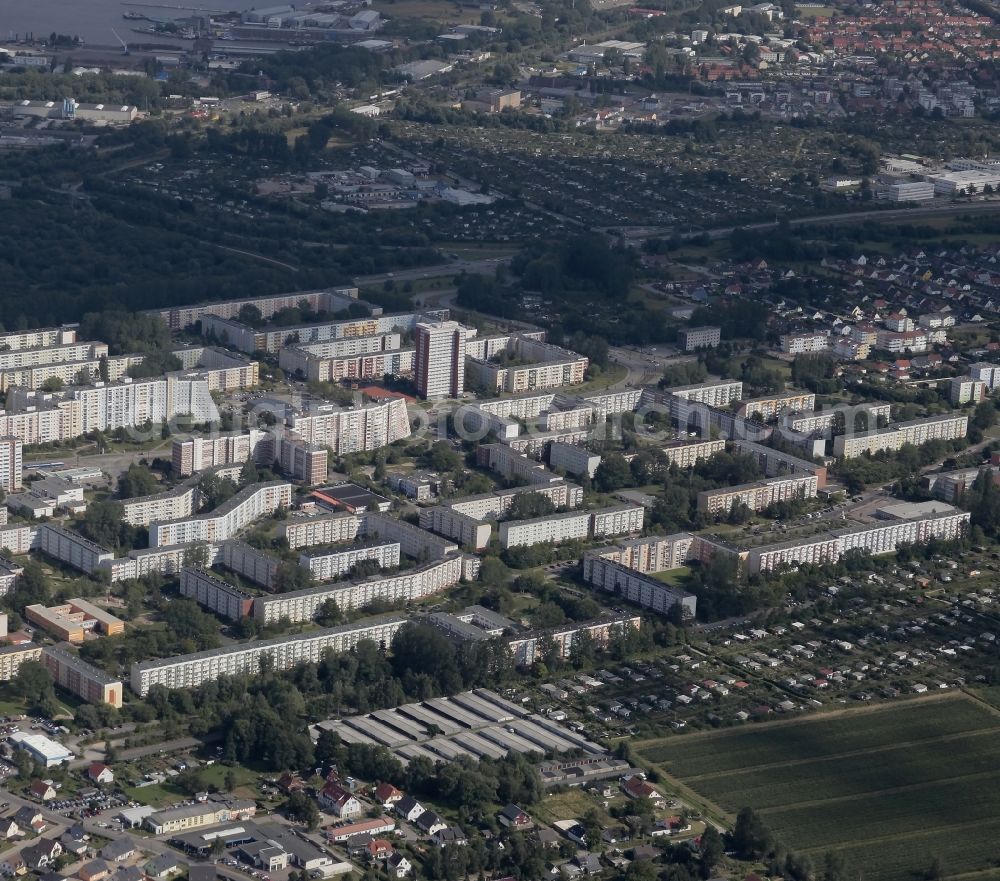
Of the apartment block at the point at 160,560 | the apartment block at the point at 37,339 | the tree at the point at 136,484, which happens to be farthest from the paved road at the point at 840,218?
the apartment block at the point at 160,560

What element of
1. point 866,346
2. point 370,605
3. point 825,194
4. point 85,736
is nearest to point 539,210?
point 825,194

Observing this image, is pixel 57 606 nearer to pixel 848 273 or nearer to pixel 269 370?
pixel 269 370

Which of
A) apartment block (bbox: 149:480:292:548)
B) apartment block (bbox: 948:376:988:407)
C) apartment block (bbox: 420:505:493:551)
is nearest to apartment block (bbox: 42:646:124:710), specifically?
apartment block (bbox: 149:480:292:548)

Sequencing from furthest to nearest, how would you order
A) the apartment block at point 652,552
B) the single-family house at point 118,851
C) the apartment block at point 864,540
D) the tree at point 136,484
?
1. the tree at point 136,484
2. the apartment block at point 864,540
3. the apartment block at point 652,552
4. the single-family house at point 118,851

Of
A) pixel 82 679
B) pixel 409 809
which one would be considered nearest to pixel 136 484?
pixel 82 679

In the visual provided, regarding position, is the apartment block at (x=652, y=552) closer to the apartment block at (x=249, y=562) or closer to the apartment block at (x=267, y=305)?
the apartment block at (x=249, y=562)

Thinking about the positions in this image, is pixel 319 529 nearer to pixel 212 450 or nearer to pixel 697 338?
pixel 212 450
